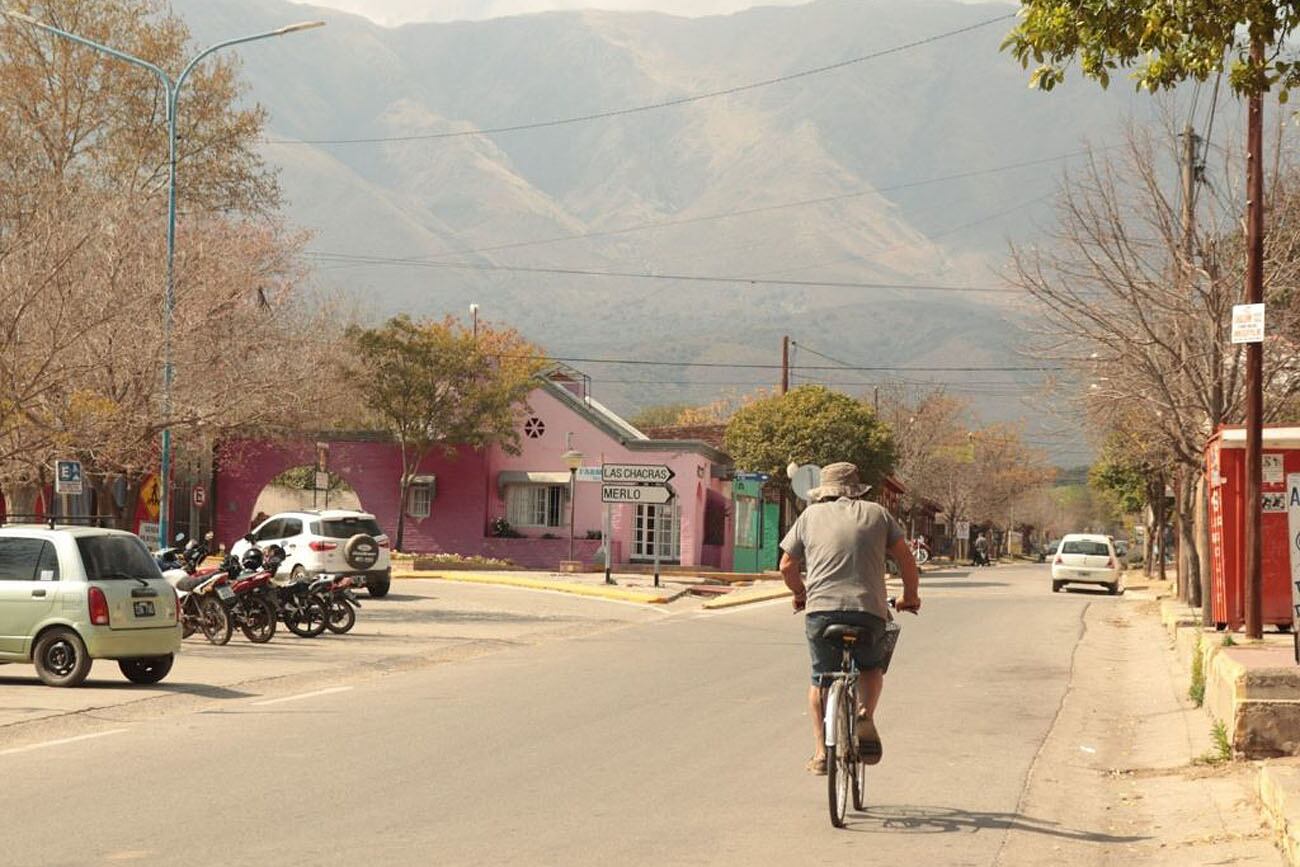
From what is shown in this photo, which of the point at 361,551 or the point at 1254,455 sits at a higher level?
the point at 1254,455

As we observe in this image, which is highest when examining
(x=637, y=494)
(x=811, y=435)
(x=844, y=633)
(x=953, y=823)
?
(x=811, y=435)

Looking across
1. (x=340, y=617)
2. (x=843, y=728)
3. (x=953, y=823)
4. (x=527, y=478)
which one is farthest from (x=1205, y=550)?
(x=527, y=478)

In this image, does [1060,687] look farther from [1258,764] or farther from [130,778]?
[130,778]

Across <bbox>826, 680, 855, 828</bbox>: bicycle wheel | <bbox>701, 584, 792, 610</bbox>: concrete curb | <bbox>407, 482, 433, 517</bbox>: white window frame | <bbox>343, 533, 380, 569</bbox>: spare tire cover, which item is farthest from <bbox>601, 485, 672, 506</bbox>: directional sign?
<bbox>826, 680, 855, 828</bbox>: bicycle wheel

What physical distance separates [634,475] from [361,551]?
9045 mm

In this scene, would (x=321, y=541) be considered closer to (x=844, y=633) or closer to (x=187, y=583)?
(x=187, y=583)

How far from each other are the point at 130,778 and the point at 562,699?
6.04 meters

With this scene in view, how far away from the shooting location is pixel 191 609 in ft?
77.3

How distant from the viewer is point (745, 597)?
3853 cm

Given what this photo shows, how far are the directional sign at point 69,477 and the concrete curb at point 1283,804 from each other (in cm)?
1928

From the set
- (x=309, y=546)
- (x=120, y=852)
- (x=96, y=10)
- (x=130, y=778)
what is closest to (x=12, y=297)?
(x=309, y=546)

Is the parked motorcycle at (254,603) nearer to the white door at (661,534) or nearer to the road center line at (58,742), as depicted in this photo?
the road center line at (58,742)

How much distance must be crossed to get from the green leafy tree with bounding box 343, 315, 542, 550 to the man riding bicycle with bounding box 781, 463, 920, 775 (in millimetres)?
45130

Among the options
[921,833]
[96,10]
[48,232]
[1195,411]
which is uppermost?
[96,10]
